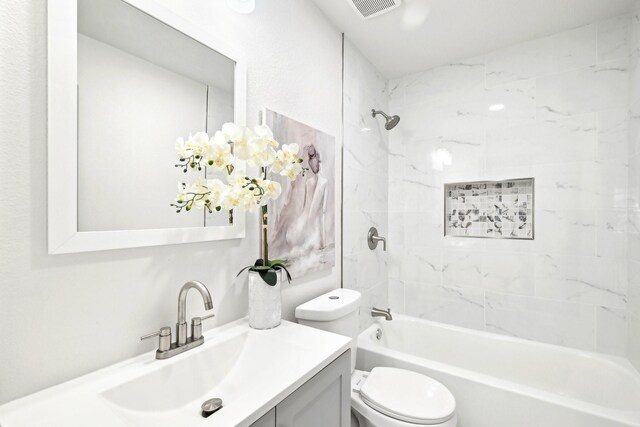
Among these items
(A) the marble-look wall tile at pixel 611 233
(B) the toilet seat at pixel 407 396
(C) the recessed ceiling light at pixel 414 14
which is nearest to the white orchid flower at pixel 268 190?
(B) the toilet seat at pixel 407 396

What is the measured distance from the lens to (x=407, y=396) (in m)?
1.47

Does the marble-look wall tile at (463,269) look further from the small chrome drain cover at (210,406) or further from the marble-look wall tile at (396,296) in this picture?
the small chrome drain cover at (210,406)

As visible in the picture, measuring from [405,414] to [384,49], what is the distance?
2280mm

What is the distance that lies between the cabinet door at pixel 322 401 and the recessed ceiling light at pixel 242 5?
4.62 ft

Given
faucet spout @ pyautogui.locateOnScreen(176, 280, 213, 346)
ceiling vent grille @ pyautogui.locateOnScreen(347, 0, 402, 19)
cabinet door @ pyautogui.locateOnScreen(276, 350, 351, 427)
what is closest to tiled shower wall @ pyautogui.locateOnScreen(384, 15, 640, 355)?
ceiling vent grille @ pyautogui.locateOnScreen(347, 0, 402, 19)

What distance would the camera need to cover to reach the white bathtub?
1.37 metres

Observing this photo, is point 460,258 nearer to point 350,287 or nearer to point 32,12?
point 350,287

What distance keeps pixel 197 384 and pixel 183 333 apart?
0.53ft

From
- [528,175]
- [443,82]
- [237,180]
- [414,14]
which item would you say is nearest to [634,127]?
[528,175]

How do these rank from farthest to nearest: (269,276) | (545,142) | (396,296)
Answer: (396,296), (545,142), (269,276)

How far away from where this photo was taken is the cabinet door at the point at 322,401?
2.64 feet

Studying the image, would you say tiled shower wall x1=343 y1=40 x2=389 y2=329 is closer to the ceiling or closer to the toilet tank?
the ceiling

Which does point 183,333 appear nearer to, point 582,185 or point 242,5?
point 242,5

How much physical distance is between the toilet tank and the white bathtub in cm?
44
